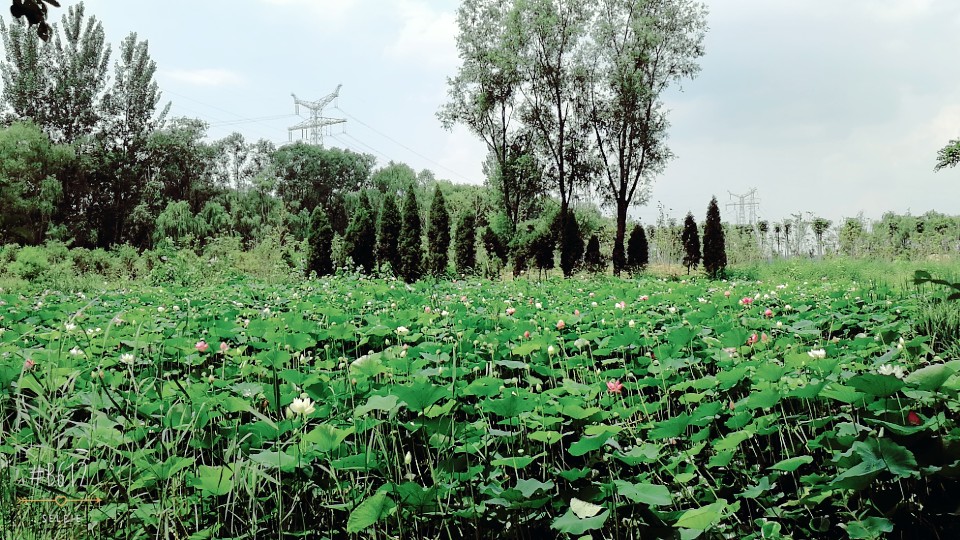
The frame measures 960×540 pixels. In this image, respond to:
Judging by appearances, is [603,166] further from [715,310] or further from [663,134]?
[715,310]

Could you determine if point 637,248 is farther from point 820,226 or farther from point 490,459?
point 490,459

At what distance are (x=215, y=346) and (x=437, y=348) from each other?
1131 mm

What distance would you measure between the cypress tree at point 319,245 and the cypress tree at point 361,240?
63 cm

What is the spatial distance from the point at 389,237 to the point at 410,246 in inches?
32.6

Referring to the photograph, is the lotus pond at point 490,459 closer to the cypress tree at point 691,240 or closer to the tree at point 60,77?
the cypress tree at point 691,240

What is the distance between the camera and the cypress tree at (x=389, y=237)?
652 inches

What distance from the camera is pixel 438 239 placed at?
662 inches

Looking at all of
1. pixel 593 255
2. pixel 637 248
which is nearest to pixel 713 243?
pixel 637 248

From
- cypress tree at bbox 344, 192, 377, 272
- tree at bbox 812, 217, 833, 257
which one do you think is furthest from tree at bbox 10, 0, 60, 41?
tree at bbox 812, 217, 833, 257

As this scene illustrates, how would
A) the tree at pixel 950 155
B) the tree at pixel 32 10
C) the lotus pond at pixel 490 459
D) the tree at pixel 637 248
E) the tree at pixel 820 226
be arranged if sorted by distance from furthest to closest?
the tree at pixel 820 226
the tree at pixel 637 248
the tree at pixel 950 155
the tree at pixel 32 10
the lotus pond at pixel 490 459

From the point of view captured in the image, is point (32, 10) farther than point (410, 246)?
No

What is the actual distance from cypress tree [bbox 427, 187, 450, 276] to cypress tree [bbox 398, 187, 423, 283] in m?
0.51

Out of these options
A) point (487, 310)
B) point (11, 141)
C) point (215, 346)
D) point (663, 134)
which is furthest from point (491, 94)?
Result: point (11, 141)

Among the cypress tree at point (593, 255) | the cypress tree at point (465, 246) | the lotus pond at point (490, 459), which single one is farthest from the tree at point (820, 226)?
the lotus pond at point (490, 459)
